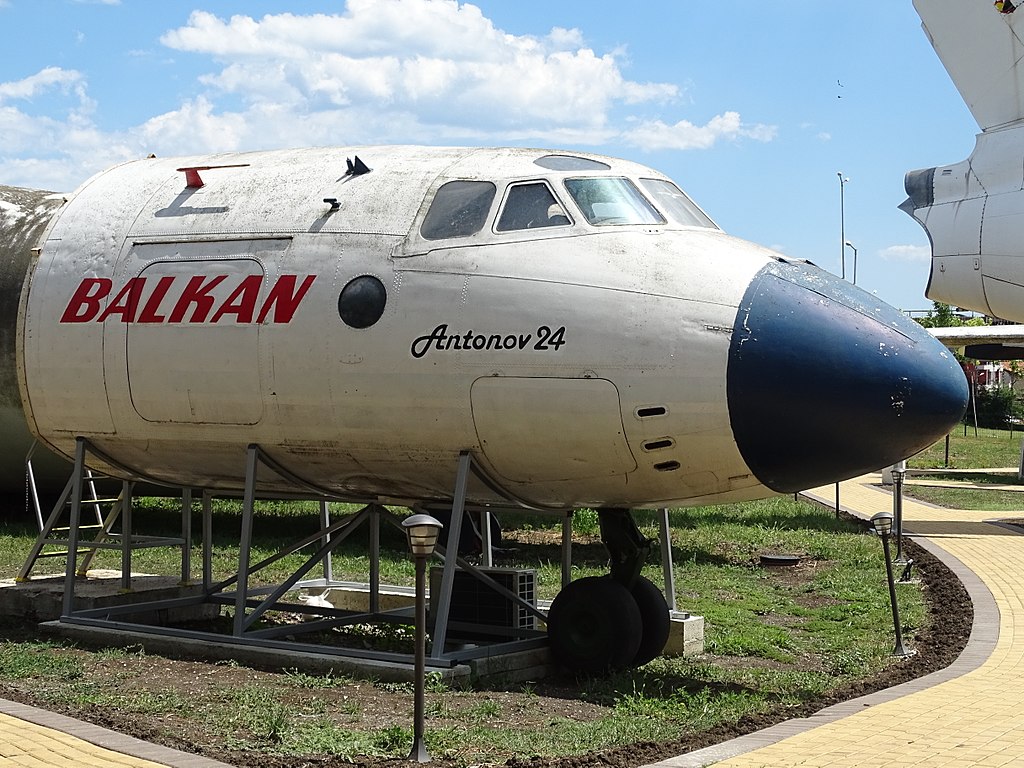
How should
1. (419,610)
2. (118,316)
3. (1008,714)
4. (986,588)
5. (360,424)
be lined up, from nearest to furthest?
(419,610) → (1008,714) → (360,424) → (118,316) → (986,588)

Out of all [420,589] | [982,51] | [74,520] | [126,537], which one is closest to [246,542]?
[74,520]

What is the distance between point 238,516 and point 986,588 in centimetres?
1123

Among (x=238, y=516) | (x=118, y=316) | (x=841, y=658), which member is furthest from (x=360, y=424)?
(x=238, y=516)

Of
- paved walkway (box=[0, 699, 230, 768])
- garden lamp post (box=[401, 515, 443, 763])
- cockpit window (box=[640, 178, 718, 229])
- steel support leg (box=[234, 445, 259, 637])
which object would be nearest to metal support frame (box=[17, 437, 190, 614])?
steel support leg (box=[234, 445, 259, 637])

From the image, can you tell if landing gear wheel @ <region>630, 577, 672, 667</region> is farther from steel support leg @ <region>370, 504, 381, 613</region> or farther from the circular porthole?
the circular porthole

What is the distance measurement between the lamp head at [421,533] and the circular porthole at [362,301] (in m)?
2.84

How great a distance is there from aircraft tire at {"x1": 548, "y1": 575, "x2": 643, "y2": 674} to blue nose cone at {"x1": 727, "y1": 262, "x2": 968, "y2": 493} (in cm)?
151

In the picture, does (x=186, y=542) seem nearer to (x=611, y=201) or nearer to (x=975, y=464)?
(x=611, y=201)

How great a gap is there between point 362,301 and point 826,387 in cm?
341

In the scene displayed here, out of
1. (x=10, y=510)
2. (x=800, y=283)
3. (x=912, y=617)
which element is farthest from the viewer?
(x=10, y=510)

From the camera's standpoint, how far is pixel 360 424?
33.1ft

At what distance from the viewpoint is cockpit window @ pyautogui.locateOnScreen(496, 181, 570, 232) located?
32.7ft

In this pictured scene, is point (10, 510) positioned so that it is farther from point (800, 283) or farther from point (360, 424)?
point (800, 283)

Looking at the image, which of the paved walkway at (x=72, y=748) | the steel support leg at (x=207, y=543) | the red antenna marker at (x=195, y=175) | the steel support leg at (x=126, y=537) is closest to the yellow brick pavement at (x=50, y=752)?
the paved walkway at (x=72, y=748)
